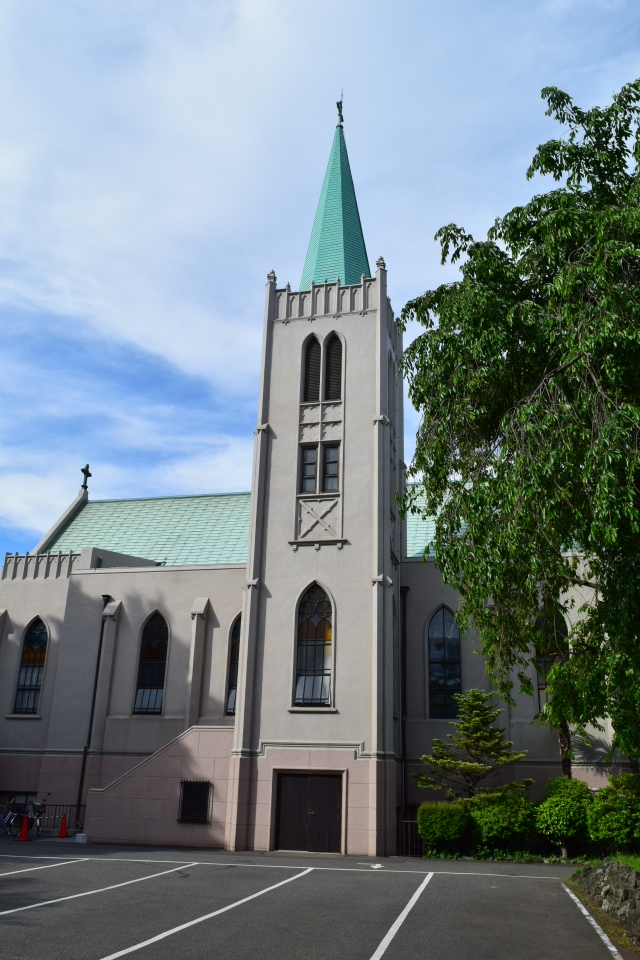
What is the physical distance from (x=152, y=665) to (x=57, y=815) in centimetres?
537

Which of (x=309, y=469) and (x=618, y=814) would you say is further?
(x=309, y=469)

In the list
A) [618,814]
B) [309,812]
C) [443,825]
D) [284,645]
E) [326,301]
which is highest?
[326,301]

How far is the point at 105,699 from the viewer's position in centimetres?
2692

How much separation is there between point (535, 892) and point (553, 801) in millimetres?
6081

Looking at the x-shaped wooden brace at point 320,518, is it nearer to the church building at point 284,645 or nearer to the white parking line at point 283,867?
the church building at point 284,645

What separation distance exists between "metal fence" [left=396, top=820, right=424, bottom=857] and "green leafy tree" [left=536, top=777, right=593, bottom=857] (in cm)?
322

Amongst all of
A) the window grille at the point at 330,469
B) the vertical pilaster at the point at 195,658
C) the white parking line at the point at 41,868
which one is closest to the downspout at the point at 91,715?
the vertical pilaster at the point at 195,658

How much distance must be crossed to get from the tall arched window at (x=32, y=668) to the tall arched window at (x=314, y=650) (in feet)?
35.8

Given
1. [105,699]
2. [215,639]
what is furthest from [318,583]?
[105,699]

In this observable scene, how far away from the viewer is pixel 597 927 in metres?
11.3

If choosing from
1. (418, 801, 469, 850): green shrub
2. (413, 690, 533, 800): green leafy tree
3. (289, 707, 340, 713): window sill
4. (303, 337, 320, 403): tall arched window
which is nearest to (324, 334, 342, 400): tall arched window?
(303, 337, 320, 403): tall arched window

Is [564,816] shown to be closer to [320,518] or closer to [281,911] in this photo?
[320,518]

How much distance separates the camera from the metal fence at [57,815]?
25344 millimetres

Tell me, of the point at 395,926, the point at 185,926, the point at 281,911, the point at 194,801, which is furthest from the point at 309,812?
the point at 185,926
